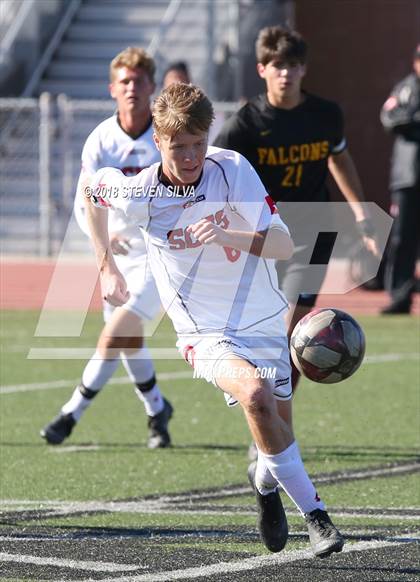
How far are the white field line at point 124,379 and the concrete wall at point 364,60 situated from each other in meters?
10.6

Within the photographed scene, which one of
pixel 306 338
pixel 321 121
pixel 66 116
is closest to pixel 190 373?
pixel 321 121

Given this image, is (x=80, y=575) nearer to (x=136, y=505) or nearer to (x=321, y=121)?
(x=136, y=505)

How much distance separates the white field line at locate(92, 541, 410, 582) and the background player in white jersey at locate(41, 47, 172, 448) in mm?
2832

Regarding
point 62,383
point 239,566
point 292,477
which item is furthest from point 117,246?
point 62,383

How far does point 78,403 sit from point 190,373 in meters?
3.30

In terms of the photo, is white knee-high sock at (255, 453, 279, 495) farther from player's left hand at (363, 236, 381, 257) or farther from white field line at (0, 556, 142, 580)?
player's left hand at (363, 236, 381, 257)

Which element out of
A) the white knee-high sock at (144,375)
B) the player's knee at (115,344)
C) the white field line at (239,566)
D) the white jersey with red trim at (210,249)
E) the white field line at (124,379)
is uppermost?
the white jersey with red trim at (210,249)

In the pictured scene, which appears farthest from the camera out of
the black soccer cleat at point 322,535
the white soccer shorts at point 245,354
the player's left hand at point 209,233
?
the white soccer shorts at point 245,354

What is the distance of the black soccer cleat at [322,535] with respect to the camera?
18.1 feet

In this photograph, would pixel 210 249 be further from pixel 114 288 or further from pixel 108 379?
pixel 108 379

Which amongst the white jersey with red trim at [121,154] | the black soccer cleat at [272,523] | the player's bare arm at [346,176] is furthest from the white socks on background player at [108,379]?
the black soccer cleat at [272,523]

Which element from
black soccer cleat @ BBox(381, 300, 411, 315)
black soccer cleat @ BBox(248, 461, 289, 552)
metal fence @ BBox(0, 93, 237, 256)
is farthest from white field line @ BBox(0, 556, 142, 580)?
metal fence @ BBox(0, 93, 237, 256)

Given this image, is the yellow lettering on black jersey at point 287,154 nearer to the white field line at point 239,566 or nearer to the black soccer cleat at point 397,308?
the white field line at point 239,566

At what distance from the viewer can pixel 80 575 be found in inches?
214
